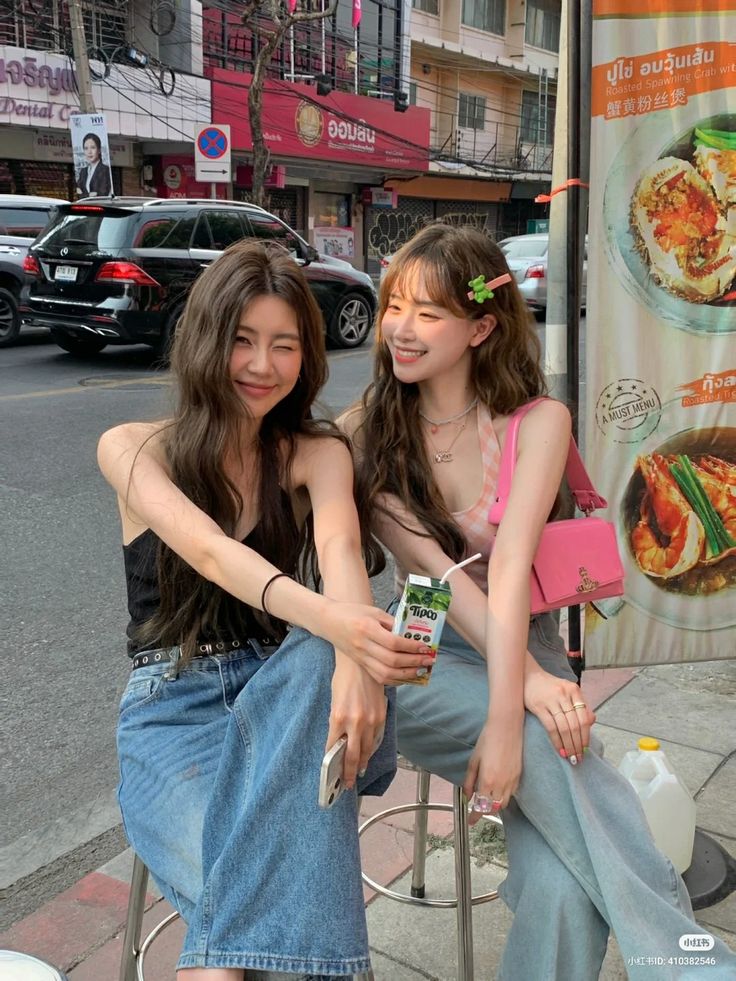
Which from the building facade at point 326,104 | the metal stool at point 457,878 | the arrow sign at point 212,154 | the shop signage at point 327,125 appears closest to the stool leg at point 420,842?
the metal stool at point 457,878

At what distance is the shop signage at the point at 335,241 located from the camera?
938 inches

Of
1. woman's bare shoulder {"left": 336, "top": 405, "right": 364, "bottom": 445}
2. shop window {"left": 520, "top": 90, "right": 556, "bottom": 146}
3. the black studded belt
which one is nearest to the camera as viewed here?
the black studded belt

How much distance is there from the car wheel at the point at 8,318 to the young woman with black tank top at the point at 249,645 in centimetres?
943

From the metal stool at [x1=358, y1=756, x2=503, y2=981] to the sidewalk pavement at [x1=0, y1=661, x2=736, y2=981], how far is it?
73 mm

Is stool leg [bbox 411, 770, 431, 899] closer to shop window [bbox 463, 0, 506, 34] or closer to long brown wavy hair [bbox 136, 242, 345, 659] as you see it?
long brown wavy hair [bbox 136, 242, 345, 659]

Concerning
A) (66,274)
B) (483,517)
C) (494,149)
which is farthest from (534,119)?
(483,517)

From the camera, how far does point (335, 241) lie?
958 inches

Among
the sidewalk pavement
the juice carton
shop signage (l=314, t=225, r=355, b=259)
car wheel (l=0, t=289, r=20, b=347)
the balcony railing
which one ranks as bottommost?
the sidewalk pavement

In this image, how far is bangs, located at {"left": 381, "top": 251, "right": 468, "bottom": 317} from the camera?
204 cm

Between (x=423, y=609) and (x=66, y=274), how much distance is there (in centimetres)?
865

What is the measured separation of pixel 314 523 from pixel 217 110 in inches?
759

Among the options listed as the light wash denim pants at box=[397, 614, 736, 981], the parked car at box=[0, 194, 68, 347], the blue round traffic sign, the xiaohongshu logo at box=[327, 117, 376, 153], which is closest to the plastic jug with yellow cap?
the light wash denim pants at box=[397, 614, 736, 981]

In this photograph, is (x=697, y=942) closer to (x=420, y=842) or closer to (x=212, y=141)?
(x=420, y=842)

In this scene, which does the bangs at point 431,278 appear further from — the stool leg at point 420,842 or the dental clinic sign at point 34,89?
the dental clinic sign at point 34,89
